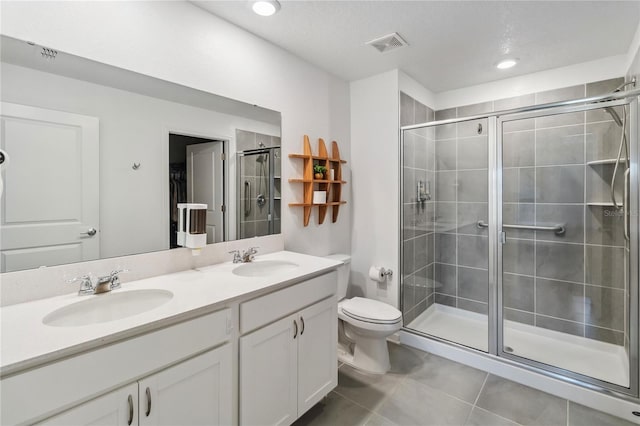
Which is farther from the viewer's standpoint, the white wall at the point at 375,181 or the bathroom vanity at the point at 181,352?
the white wall at the point at 375,181

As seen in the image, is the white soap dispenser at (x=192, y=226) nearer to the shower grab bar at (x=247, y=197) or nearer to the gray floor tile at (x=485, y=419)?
the shower grab bar at (x=247, y=197)

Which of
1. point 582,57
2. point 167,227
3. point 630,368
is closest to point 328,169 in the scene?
point 167,227

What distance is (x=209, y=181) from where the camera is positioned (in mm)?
1850

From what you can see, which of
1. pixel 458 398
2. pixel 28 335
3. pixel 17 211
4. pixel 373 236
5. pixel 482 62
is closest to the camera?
pixel 28 335

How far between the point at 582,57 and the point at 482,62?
747 mm

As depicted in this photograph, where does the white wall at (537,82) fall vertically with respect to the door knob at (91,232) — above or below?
above

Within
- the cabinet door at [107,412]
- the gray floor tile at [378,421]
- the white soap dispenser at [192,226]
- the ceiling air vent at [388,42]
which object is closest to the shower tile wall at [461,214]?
the ceiling air vent at [388,42]

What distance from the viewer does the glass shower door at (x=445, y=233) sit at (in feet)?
8.84

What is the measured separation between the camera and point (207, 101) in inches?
72.5

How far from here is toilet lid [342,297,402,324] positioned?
7.18ft

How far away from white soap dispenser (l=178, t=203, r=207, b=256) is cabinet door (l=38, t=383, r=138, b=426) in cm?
74

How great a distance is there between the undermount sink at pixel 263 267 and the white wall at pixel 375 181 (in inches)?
44.5

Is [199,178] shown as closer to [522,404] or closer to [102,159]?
[102,159]

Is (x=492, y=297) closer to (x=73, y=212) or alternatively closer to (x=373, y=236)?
(x=373, y=236)
